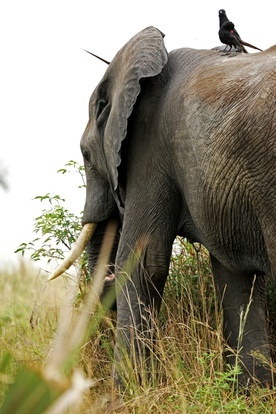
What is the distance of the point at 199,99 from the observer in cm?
362

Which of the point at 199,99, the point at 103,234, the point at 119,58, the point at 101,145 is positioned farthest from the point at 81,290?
the point at 199,99

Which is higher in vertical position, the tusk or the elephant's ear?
the elephant's ear

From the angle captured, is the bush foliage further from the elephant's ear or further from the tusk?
the elephant's ear

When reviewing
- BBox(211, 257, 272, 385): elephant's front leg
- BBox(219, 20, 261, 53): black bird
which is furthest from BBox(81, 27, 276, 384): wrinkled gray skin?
BBox(219, 20, 261, 53): black bird

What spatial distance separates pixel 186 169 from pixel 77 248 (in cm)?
133

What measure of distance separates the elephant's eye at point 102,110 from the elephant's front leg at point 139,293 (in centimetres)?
71

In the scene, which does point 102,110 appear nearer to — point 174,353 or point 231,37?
point 231,37

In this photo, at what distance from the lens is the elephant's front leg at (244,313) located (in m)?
4.26

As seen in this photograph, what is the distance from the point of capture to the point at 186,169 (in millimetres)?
3723

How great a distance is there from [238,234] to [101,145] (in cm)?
135

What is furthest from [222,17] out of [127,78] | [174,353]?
[174,353]

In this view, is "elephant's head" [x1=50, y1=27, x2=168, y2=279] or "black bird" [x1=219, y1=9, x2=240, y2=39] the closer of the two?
"elephant's head" [x1=50, y1=27, x2=168, y2=279]

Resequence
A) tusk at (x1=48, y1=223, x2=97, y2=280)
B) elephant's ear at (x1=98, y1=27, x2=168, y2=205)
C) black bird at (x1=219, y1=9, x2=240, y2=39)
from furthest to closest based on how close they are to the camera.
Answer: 1. tusk at (x1=48, y1=223, x2=97, y2=280)
2. black bird at (x1=219, y1=9, x2=240, y2=39)
3. elephant's ear at (x1=98, y1=27, x2=168, y2=205)

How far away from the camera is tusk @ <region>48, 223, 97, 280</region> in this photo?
4.75 meters
